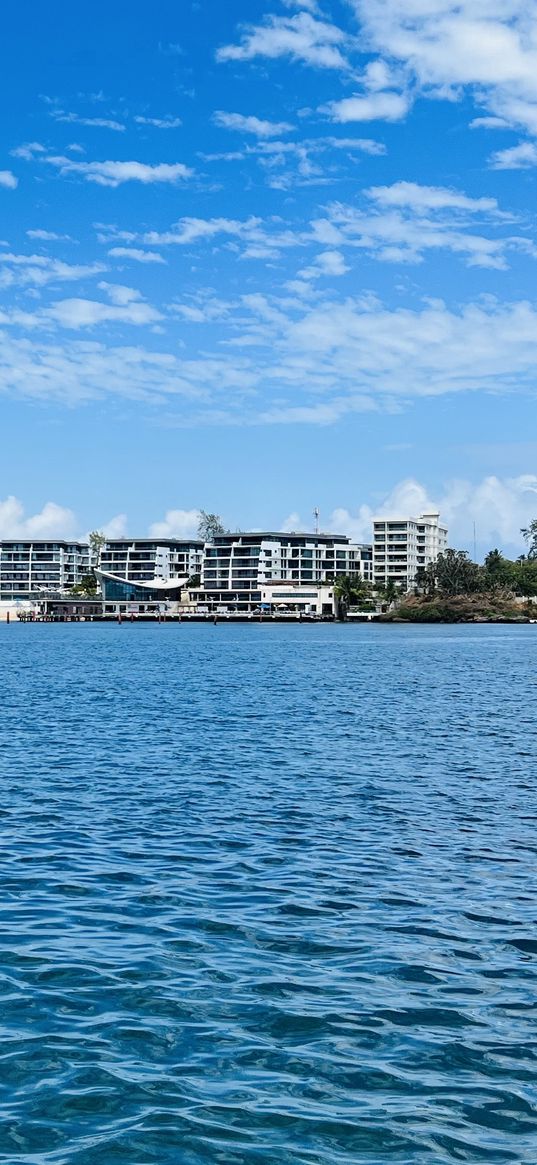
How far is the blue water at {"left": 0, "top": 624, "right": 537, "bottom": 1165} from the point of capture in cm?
1034

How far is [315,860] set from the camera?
68.4ft

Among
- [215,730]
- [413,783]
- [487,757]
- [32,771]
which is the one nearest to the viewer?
[413,783]

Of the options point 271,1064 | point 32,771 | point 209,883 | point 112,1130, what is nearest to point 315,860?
point 209,883

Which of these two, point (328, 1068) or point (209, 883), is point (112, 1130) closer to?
point (328, 1068)

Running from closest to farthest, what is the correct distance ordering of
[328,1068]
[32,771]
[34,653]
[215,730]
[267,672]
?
[328,1068] < [32,771] < [215,730] < [267,672] < [34,653]

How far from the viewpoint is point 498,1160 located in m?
9.61

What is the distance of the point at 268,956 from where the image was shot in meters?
15.3

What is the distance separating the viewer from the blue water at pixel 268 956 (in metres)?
10.3

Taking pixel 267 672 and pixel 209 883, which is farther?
pixel 267 672

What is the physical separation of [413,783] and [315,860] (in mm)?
9430

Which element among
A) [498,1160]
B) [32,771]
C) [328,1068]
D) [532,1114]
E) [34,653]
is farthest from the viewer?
[34,653]

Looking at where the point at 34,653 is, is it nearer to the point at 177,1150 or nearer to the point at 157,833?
the point at 157,833

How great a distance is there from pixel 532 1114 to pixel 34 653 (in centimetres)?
11550

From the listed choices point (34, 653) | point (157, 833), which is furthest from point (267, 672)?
point (157, 833)
